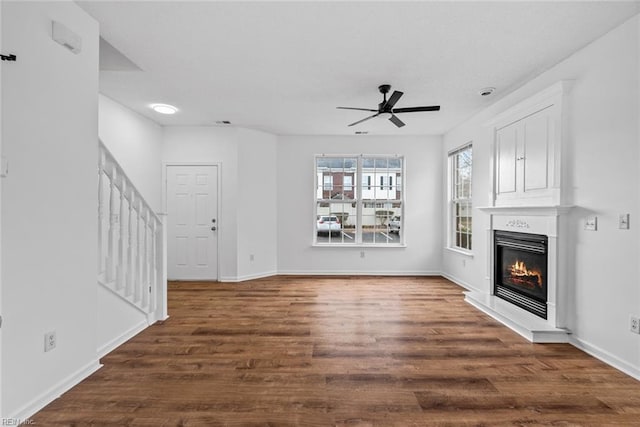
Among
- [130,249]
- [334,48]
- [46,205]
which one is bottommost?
[130,249]

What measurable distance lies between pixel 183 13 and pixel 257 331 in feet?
9.16

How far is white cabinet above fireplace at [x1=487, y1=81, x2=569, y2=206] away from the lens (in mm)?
2965

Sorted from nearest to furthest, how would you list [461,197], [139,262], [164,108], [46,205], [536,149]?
1. [46,205]
2. [139,262]
3. [536,149]
4. [164,108]
5. [461,197]

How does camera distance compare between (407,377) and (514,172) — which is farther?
(514,172)

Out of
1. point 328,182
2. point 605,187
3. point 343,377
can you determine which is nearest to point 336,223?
point 328,182

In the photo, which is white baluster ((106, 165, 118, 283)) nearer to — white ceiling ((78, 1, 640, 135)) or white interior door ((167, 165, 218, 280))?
white ceiling ((78, 1, 640, 135))

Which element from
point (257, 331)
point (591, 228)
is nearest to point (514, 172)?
point (591, 228)

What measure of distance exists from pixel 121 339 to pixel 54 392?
86cm

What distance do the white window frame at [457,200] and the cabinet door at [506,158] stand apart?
0.94 meters

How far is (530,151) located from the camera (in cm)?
332

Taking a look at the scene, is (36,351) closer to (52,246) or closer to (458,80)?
(52,246)

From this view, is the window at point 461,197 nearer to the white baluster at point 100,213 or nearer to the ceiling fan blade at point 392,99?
the ceiling fan blade at point 392,99

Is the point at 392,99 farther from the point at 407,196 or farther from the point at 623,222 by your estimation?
the point at 407,196

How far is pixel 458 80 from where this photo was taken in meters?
3.41
